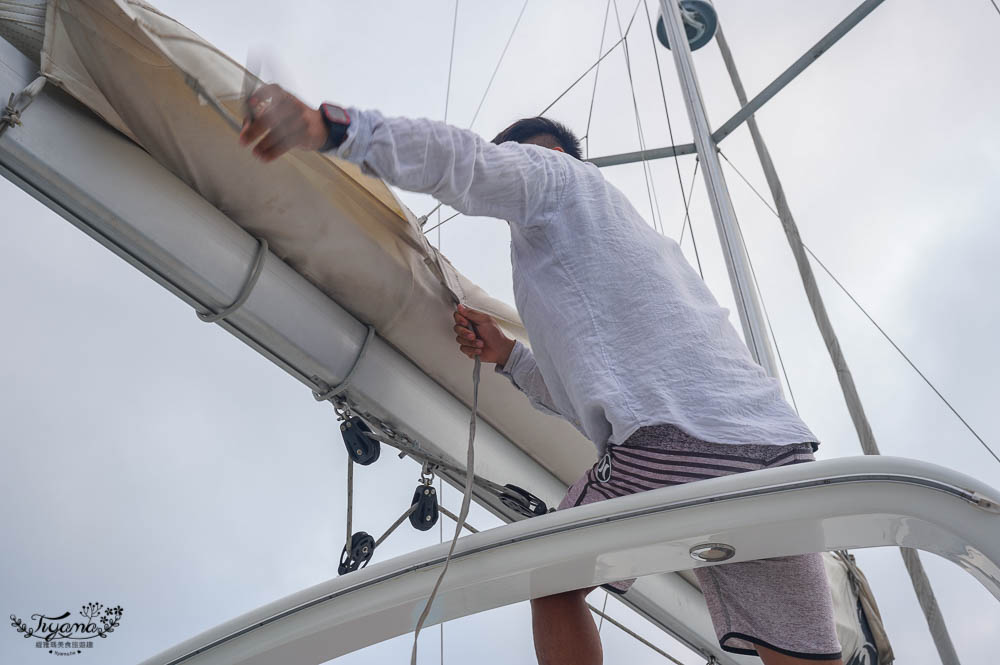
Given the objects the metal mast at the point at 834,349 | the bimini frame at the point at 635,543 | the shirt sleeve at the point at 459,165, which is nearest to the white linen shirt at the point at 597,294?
the shirt sleeve at the point at 459,165

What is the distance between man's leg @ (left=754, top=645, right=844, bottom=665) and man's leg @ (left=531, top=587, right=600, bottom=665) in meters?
0.23

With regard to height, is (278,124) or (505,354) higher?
(505,354)

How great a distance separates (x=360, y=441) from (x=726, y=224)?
160cm

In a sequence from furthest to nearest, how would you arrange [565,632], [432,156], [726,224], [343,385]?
[726,224] → [343,385] → [565,632] → [432,156]

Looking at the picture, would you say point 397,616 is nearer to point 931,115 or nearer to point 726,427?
point 726,427

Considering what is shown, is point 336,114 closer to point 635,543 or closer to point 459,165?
point 459,165

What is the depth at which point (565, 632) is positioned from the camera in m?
1.25

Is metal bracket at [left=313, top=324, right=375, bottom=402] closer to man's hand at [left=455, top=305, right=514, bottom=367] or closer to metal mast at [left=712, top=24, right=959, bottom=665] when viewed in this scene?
man's hand at [left=455, top=305, right=514, bottom=367]

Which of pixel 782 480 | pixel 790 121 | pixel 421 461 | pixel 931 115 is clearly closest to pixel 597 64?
pixel 790 121

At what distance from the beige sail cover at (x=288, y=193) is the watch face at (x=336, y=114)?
264mm

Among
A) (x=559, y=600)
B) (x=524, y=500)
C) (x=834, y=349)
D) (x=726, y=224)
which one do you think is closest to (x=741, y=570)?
(x=559, y=600)

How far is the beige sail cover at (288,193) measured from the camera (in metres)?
1.29

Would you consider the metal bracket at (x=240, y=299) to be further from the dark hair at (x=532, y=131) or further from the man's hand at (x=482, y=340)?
the dark hair at (x=532, y=131)

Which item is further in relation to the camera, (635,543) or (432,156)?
(432,156)
